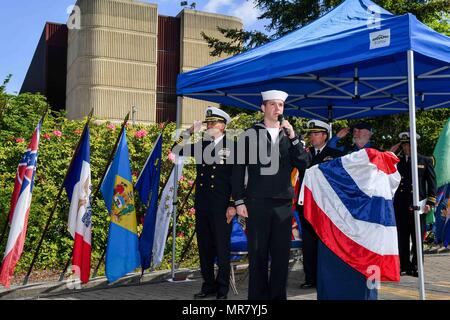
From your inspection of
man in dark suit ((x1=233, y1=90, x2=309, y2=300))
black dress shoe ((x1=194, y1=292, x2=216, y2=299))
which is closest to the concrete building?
black dress shoe ((x1=194, y1=292, x2=216, y2=299))

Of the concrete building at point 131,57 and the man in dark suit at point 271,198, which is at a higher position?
the concrete building at point 131,57

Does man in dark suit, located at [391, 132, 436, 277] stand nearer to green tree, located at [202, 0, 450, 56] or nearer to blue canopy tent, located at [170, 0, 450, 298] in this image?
blue canopy tent, located at [170, 0, 450, 298]

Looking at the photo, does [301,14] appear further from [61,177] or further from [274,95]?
[274,95]

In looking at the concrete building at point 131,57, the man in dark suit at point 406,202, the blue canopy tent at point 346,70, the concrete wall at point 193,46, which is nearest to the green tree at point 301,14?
the blue canopy tent at point 346,70

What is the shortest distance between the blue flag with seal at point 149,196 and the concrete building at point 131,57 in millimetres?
34188

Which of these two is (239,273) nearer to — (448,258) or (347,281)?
(347,281)

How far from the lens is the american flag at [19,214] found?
580cm

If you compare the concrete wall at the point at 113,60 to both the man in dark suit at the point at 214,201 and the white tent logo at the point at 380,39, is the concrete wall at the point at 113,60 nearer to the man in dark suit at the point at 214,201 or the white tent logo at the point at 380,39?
the man in dark suit at the point at 214,201

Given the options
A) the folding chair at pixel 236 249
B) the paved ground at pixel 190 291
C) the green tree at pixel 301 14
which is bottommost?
the paved ground at pixel 190 291

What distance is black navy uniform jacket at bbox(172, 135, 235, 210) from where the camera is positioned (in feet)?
18.2

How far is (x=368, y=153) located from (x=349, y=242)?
0.82 meters

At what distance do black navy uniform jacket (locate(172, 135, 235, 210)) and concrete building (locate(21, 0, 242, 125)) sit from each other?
116 ft

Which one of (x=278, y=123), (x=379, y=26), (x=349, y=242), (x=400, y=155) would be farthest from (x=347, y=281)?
(x=400, y=155)

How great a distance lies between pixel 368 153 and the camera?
14.5 feet
